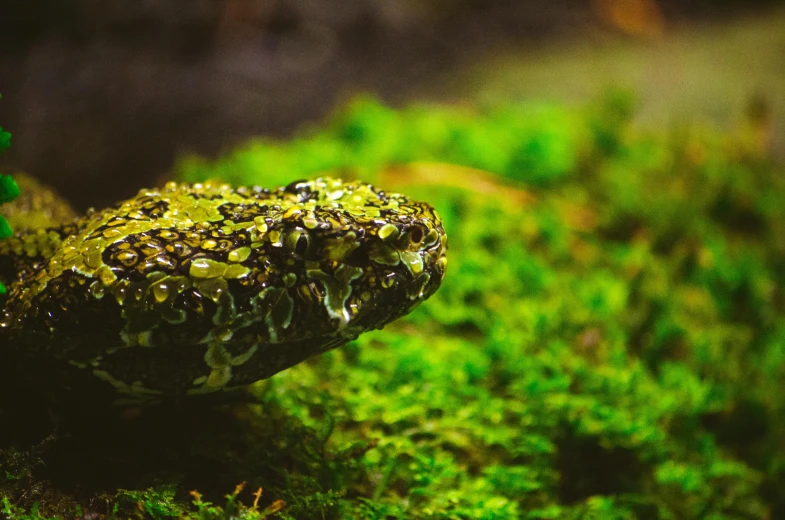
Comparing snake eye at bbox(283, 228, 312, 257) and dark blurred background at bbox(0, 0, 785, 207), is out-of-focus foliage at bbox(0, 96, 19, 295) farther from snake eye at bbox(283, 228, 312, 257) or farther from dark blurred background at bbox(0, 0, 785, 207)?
dark blurred background at bbox(0, 0, 785, 207)

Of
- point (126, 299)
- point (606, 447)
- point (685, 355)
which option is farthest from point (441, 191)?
point (126, 299)

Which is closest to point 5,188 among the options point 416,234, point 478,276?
point 416,234

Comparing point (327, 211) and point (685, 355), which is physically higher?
point (327, 211)

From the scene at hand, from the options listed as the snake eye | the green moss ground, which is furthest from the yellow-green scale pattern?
the green moss ground

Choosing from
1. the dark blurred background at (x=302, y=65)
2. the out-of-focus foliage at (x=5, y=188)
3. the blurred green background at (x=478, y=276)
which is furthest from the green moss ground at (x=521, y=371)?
the dark blurred background at (x=302, y=65)

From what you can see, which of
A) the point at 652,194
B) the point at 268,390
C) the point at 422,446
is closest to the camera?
the point at 268,390

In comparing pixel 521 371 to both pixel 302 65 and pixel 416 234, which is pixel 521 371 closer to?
pixel 416 234

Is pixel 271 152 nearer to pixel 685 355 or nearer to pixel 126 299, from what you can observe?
pixel 685 355
